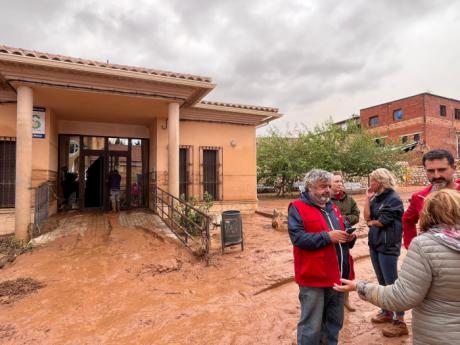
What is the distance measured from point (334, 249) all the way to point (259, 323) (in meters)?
1.68

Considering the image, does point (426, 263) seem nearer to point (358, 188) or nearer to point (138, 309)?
point (138, 309)

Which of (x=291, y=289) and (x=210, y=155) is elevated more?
(x=210, y=155)

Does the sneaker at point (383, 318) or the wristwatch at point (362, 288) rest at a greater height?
the wristwatch at point (362, 288)

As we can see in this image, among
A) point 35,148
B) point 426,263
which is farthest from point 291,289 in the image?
point 35,148

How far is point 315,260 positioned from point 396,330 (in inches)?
59.7

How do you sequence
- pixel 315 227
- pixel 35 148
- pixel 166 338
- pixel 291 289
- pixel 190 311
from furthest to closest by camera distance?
pixel 35 148 → pixel 291 289 → pixel 190 311 → pixel 166 338 → pixel 315 227

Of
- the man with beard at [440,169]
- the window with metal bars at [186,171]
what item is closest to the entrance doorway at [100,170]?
the window with metal bars at [186,171]

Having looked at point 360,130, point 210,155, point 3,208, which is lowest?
point 3,208

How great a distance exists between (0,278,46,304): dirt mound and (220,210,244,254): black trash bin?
3224 millimetres

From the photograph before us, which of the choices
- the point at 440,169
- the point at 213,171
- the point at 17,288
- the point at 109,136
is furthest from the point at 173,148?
the point at 440,169

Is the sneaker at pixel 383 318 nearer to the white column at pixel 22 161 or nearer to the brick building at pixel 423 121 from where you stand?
the white column at pixel 22 161

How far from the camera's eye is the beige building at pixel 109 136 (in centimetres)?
666

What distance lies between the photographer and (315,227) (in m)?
2.41

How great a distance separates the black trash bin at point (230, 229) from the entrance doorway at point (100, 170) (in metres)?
5.01
